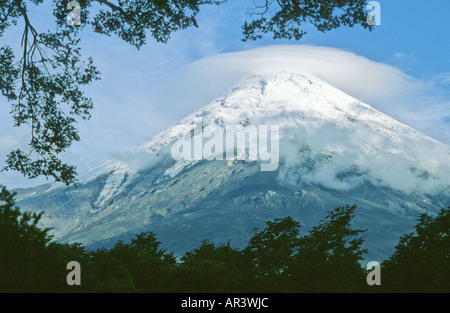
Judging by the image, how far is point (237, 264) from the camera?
110 feet

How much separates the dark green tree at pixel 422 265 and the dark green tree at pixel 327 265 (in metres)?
1.90

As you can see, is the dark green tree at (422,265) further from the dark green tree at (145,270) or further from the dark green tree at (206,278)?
the dark green tree at (145,270)

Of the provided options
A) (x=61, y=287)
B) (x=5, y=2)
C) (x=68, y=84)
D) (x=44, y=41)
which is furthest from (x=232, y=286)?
(x=5, y=2)

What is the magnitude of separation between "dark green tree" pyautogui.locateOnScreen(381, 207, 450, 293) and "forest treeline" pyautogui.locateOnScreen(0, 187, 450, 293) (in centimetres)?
6

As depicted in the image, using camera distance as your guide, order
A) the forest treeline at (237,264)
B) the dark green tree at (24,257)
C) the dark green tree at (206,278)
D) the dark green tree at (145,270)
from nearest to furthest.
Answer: the dark green tree at (24,257)
the forest treeline at (237,264)
the dark green tree at (206,278)
the dark green tree at (145,270)

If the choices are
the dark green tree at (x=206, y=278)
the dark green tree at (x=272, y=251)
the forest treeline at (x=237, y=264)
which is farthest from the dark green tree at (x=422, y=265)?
the dark green tree at (x=206, y=278)

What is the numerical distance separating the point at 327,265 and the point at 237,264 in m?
6.02

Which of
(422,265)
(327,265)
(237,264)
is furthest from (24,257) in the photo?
(422,265)

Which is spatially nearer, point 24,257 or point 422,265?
point 24,257

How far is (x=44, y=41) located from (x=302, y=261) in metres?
20.5

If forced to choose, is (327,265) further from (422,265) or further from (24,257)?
(24,257)

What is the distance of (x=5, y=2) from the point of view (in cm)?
1902

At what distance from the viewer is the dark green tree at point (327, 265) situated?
27656 millimetres
